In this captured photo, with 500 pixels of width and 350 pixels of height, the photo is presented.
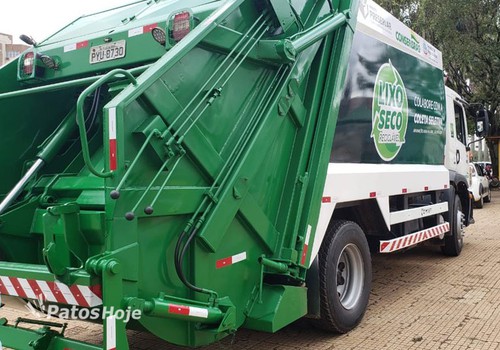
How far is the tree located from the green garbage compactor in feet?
49.4

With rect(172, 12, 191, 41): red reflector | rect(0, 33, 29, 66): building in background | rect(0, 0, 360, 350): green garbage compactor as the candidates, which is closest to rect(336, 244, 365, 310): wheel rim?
rect(0, 0, 360, 350): green garbage compactor

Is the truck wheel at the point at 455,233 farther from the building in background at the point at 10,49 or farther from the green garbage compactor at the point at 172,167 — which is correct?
the building in background at the point at 10,49

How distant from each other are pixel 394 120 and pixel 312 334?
8.07 feet

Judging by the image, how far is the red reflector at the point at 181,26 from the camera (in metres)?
3.01

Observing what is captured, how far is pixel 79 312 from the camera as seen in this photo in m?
2.61

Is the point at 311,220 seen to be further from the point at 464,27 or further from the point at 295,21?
the point at 464,27

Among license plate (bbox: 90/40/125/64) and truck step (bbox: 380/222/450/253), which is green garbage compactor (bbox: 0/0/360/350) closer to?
license plate (bbox: 90/40/125/64)

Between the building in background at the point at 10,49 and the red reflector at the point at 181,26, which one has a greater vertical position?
the building in background at the point at 10,49

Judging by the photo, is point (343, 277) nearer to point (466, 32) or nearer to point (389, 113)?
point (389, 113)

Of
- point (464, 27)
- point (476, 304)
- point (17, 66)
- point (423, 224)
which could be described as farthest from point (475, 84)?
point (17, 66)

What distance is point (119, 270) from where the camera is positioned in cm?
231

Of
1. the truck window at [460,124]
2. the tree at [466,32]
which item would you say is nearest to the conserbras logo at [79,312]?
the truck window at [460,124]

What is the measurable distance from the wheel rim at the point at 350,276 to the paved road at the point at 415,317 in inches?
11.4

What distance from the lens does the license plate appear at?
331 centimetres
